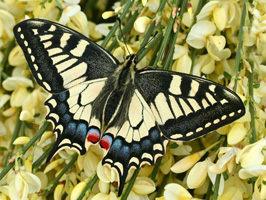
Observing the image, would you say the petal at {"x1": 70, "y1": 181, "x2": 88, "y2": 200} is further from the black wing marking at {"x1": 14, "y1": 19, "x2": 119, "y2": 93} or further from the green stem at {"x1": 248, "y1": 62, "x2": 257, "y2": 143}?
the green stem at {"x1": 248, "y1": 62, "x2": 257, "y2": 143}

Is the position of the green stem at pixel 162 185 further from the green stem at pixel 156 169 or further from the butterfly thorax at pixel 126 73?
the butterfly thorax at pixel 126 73

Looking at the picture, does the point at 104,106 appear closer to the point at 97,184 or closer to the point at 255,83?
the point at 97,184

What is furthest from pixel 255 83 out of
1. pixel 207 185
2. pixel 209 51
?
pixel 207 185

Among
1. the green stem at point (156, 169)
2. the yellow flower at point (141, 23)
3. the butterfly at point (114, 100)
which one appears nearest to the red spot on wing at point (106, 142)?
the butterfly at point (114, 100)

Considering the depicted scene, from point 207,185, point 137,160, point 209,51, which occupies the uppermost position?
point 209,51

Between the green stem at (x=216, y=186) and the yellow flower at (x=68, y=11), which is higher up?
the yellow flower at (x=68, y=11)

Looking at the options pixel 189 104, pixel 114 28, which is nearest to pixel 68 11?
pixel 114 28
